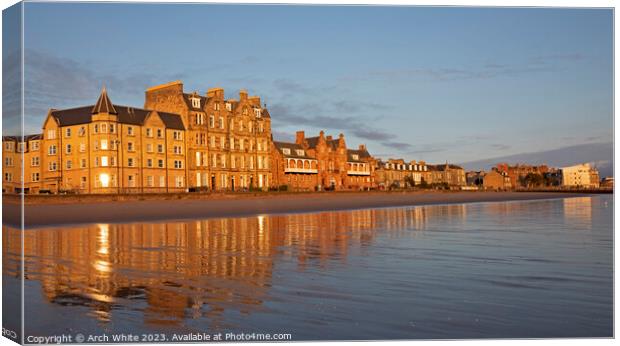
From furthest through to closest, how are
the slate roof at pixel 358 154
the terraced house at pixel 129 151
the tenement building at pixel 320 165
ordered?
the slate roof at pixel 358 154, the tenement building at pixel 320 165, the terraced house at pixel 129 151

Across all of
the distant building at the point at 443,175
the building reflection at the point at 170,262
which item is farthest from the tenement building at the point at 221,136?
the distant building at the point at 443,175

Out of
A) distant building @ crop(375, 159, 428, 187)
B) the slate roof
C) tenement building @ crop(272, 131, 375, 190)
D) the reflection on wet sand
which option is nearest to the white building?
the reflection on wet sand

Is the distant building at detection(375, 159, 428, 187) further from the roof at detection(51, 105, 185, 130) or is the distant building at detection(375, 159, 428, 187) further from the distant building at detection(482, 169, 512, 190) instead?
the roof at detection(51, 105, 185, 130)

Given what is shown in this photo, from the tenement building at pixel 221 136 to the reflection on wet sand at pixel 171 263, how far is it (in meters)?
26.6

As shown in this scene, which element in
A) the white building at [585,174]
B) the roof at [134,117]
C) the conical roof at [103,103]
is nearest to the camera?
the white building at [585,174]

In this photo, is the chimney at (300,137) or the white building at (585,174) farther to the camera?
the chimney at (300,137)

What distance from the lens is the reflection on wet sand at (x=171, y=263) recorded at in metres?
5.87

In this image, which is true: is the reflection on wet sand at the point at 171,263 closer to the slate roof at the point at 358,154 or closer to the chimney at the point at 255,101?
the chimney at the point at 255,101

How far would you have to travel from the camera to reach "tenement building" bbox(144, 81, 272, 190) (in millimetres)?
41312

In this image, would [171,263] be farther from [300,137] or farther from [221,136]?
[300,137]

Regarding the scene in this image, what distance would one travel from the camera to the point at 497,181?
9625 cm

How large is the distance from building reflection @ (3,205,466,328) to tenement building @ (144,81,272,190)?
86.8 ft

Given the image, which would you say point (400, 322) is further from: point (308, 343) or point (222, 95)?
point (222, 95)

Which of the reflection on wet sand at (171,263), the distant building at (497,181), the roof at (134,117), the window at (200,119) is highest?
the window at (200,119)
